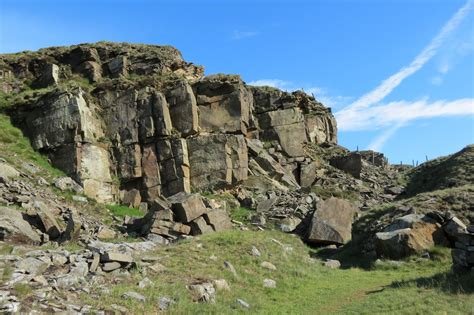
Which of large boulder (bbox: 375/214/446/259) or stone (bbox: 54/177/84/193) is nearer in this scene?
large boulder (bbox: 375/214/446/259)

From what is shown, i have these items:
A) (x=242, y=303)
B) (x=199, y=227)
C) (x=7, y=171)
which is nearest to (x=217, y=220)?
(x=199, y=227)

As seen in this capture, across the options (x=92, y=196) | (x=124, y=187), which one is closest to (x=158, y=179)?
(x=124, y=187)

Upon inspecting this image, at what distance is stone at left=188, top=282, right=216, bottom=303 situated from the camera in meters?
12.3

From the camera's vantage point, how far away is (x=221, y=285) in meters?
13.7

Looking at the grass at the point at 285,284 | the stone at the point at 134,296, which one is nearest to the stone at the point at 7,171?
the grass at the point at 285,284

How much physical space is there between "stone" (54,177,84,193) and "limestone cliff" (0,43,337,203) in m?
0.72

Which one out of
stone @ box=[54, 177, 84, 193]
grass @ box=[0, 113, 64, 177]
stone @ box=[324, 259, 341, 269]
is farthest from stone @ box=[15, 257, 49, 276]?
grass @ box=[0, 113, 64, 177]

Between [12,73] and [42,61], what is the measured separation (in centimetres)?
264

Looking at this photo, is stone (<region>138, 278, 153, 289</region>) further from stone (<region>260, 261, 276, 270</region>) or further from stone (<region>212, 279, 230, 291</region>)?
stone (<region>260, 261, 276, 270</region>)

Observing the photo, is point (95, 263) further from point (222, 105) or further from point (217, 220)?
point (222, 105)

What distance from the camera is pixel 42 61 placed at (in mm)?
36875

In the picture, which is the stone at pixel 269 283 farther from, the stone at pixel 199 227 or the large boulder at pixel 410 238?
the stone at pixel 199 227

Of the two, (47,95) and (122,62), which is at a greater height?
(122,62)

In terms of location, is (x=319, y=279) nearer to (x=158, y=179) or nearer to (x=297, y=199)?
(x=297, y=199)
